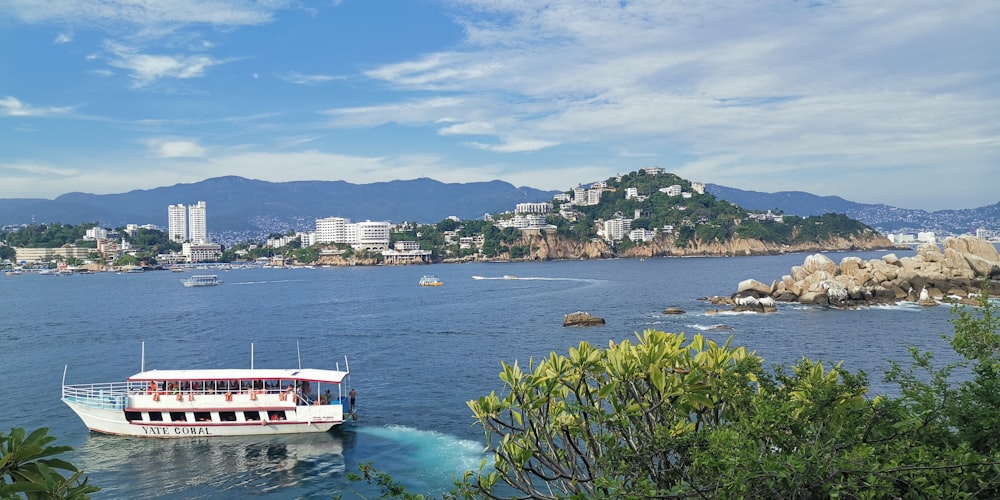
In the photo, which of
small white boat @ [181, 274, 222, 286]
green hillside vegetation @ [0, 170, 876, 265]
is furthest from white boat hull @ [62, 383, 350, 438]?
green hillside vegetation @ [0, 170, 876, 265]

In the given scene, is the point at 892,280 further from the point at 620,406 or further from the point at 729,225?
the point at 729,225

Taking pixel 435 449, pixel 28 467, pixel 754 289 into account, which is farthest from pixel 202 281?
pixel 28 467

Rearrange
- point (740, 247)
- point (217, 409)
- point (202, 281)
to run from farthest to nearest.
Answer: point (740, 247) < point (202, 281) < point (217, 409)

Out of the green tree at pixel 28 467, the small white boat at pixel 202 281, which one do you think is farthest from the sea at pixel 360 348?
the small white boat at pixel 202 281

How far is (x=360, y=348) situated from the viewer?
43.8m

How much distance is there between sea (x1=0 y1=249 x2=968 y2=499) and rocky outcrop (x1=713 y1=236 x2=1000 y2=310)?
3377mm

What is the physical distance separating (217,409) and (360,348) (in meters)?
17.6

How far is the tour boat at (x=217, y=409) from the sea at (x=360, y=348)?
0.52 m

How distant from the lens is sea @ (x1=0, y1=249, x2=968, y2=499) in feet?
75.0

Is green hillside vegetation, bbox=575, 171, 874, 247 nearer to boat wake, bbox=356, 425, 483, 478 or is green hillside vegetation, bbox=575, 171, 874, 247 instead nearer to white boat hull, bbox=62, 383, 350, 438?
boat wake, bbox=356, 425, 483, 478

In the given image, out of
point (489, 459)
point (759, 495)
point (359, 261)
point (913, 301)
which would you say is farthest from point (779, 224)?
point (759, 495)

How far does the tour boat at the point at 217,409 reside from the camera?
2627cm

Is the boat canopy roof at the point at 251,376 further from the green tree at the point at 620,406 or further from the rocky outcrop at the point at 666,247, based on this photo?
the rocky outcrop at the point at 666,247

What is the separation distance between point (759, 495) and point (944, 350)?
37.6 metres
